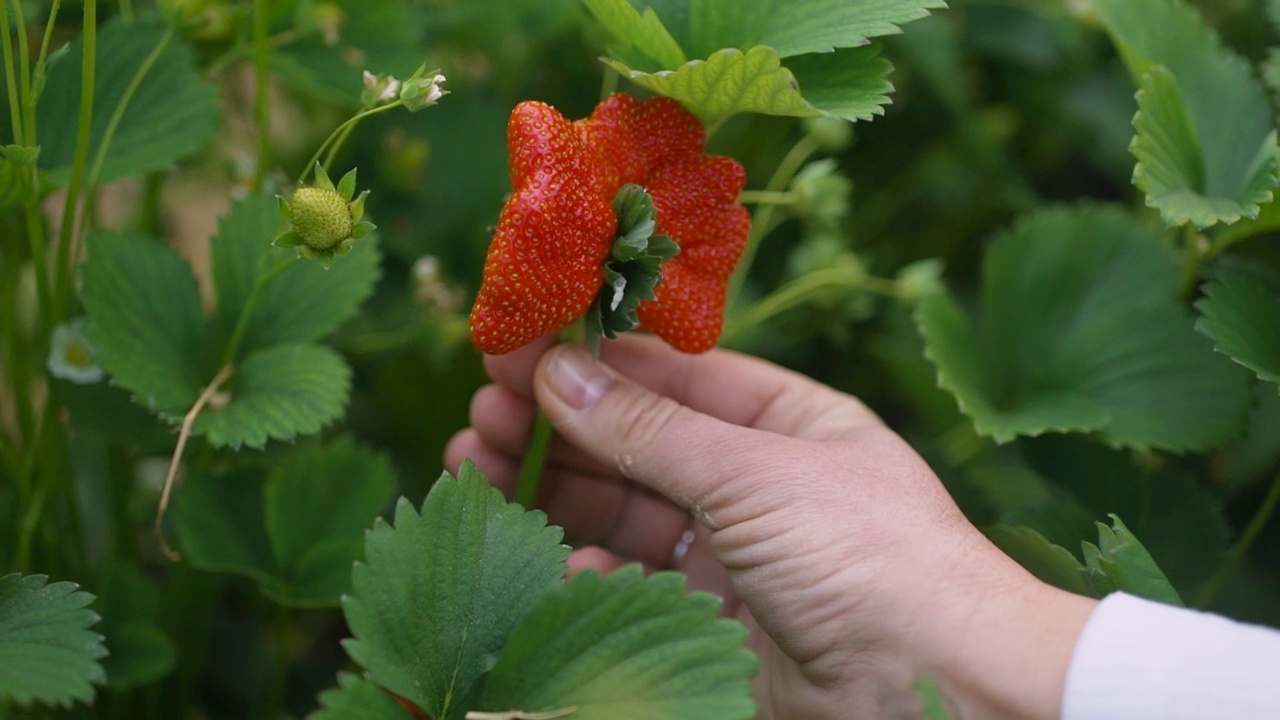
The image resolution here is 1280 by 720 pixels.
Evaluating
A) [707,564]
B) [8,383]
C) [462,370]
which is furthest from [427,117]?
[707,564]

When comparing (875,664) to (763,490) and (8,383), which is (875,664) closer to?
(763,490)

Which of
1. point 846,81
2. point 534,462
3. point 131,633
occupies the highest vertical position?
point 846,81

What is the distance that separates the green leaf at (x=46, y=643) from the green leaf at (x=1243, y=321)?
0.70m

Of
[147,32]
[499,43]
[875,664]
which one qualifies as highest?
[147,32]

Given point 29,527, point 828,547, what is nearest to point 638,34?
point 828,547

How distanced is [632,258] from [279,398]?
0.27 m

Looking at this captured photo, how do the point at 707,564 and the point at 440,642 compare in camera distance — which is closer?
the point at 440,642

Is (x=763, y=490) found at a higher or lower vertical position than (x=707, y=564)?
higher

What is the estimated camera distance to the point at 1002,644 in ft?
1.84

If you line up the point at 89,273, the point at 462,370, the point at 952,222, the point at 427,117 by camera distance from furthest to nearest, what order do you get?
the point at 952,222
the point at 427,117
the point at 462,370
the point at 89,273

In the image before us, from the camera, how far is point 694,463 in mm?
681

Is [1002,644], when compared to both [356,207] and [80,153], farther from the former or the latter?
[80,153]

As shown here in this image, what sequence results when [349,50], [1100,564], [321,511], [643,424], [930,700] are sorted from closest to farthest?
[930,700]
[1100,564]
[643,424]
[321,511]
[349,50]

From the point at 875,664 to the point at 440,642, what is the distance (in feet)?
0.83
